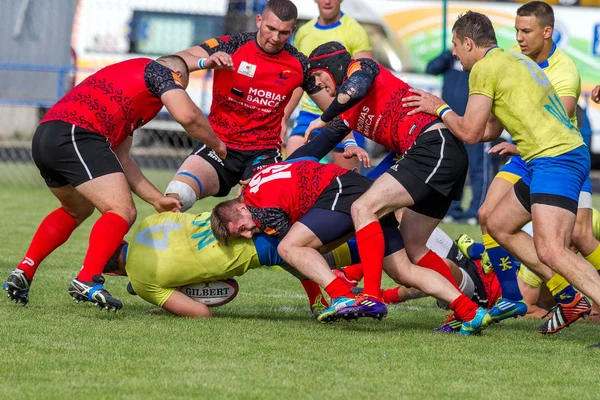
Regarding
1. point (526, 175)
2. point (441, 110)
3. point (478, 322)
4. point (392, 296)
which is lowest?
point (392, 296)

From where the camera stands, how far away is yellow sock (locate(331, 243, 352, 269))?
259 inches

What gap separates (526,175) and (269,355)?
82.2 inches

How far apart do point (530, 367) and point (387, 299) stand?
222cm

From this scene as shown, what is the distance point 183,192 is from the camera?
685cm

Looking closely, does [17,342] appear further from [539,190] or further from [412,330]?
[539,190]

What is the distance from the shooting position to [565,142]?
5777mm

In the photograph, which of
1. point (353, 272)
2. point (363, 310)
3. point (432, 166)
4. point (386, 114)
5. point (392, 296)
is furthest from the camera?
point (353, 272)

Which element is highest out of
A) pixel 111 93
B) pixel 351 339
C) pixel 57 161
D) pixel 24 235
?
pixel 111 93

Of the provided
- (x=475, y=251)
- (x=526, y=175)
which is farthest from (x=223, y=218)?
(x=475, y=251)

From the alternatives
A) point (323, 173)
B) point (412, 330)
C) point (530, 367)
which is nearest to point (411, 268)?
point (412, 330)

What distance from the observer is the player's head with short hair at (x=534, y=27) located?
21.6 ft

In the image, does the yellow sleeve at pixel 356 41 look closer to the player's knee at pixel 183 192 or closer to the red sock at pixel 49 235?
the player's knee at pixel 183 192

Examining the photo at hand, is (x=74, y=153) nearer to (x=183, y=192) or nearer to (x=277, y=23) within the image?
(x=183, y=192)

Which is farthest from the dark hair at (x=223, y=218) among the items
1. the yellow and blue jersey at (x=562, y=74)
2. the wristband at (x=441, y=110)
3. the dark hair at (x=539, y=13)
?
the dark hair at (x=539, y=13)
